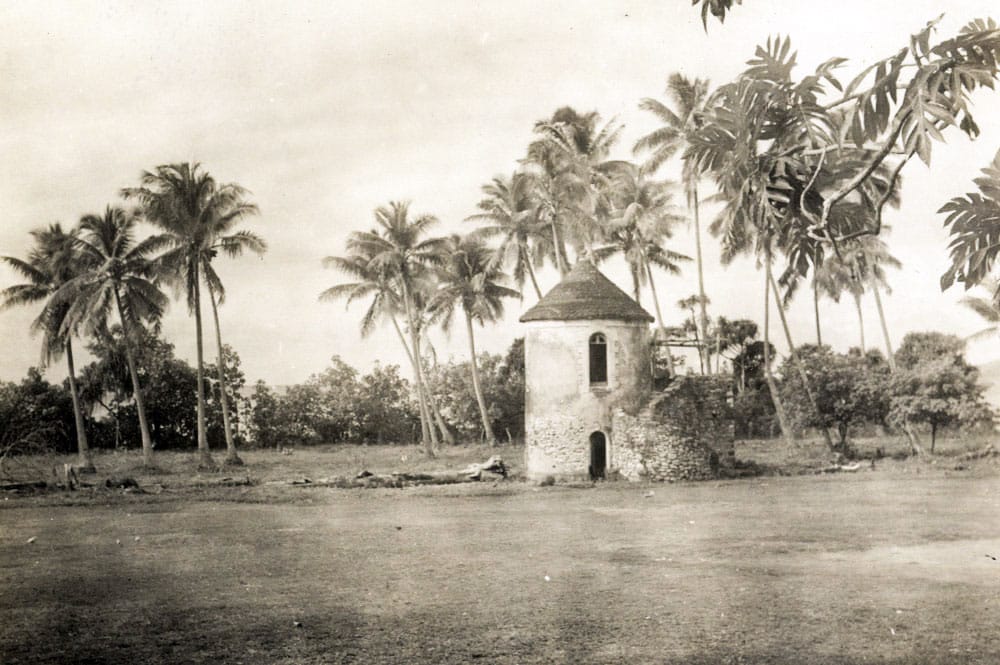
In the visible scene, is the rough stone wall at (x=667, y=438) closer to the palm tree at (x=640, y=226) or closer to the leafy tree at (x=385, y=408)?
the palm tree at (x=640, y=226)

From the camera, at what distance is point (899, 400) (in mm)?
27688

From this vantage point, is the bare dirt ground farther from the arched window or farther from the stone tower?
the arched window

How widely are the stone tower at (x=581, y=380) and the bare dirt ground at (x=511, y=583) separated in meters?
5.76

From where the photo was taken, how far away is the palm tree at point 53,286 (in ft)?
72.6

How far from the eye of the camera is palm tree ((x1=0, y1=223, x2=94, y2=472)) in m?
22.1

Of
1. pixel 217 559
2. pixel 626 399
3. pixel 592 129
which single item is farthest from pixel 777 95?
pixel 592 129

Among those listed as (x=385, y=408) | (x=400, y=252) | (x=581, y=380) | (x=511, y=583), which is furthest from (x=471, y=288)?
(x=511, y=583)

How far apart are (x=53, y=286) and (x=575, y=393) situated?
14696mm

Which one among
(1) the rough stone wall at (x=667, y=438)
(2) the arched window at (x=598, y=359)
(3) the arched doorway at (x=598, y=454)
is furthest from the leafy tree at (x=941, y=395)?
(3) the arched doorway at (x=598, y=454)

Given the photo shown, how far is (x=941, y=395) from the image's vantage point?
2706 centimetres

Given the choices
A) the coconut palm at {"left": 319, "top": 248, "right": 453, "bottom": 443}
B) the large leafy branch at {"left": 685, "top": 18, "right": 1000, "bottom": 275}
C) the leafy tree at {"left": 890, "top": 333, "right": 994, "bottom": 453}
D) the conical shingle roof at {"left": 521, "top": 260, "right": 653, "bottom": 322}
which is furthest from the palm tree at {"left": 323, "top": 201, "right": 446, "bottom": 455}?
the large leafy branch at {"left": 685, "top": 18, "right": 1000, "bottom": 275}

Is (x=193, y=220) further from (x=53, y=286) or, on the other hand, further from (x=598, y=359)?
(x=598, y=359)

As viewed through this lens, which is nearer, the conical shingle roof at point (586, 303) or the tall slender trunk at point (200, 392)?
the conical shingle roof at point (586, 303)

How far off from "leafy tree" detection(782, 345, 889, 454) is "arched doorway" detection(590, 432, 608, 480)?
922cm
